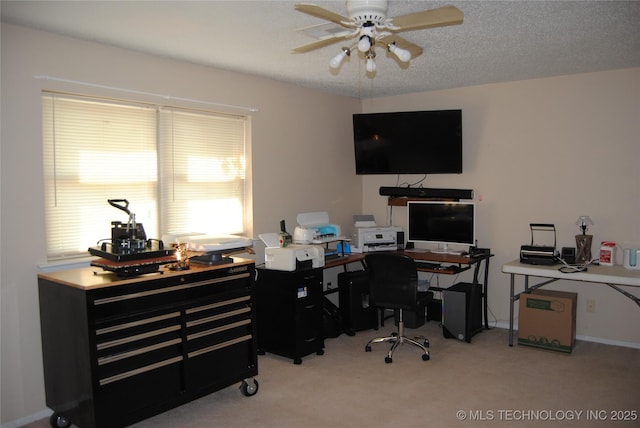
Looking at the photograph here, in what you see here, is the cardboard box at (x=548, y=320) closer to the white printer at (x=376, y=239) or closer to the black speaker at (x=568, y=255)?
the black speaker at (x=568, y=255)

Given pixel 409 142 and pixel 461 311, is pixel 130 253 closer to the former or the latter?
pixel 461 311

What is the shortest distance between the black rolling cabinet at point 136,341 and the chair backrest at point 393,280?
1.28m

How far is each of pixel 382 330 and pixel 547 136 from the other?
2545 mm

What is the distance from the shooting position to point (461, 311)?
4.61 metres

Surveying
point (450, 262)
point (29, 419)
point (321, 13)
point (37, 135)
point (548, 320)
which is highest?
point (321, 13)

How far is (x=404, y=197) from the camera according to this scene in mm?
5562

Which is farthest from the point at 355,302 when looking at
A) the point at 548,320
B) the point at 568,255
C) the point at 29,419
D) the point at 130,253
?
the point at 29,419

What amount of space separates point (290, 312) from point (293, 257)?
0.46 meters

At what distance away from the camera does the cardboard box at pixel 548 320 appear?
13.9ft

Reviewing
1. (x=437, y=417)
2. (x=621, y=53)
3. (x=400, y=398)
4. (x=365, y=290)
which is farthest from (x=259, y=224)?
(x=621, y=53)

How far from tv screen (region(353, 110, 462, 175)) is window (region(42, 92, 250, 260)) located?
1.50 metres

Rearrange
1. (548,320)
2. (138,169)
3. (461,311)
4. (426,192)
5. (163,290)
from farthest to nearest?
(426,192), (461,311), (548,320), (138,169), (163,290)

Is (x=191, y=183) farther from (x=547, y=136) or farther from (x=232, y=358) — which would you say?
(x=547, y=136)

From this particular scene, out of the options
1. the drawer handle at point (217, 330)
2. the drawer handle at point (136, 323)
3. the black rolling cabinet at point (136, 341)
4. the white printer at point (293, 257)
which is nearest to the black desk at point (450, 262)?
the white printer at point (293, 257)
